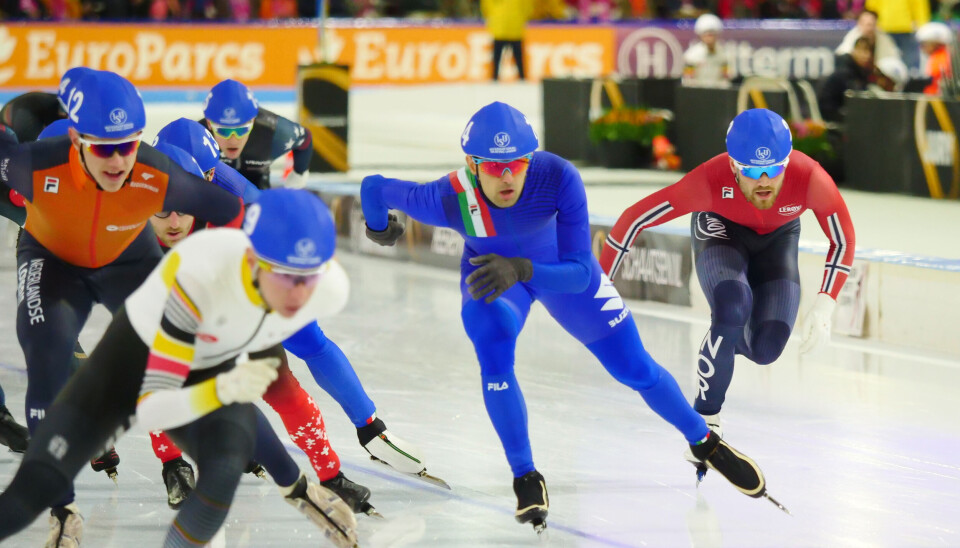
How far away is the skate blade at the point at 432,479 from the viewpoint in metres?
4.93

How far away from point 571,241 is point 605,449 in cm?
129

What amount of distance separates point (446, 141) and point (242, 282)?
10605 mm

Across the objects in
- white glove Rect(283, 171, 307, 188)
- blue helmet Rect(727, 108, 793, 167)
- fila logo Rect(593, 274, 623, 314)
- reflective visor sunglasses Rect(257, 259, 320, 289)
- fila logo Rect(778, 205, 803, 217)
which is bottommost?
white glove Rect(283, 171, 307, 188)

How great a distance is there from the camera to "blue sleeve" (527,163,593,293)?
4.28 m

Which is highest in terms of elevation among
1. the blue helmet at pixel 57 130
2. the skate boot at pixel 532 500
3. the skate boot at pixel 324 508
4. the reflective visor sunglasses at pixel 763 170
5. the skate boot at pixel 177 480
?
the blue helmet at pixel 57 130

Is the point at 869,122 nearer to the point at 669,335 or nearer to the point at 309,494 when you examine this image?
the point at 669,335

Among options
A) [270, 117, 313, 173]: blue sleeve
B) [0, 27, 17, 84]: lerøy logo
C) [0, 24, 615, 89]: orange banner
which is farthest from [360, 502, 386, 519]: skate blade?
[0, 27, 17, 84]: lerøy logo

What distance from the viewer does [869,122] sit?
34.8 ft

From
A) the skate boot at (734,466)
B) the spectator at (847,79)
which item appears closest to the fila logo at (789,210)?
the skate boot at (734,466)

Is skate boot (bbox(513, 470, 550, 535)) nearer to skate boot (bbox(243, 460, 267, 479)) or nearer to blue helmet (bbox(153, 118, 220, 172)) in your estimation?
skate boot (bbox(243, 460, 267, 479))

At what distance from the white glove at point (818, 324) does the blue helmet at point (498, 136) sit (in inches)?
58.0

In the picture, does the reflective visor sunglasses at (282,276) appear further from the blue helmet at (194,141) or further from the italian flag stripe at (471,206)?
the blue helmet at (194,141)

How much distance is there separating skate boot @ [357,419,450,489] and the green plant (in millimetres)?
7505

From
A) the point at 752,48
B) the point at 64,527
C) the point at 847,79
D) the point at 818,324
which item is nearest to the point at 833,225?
the point at 818,324
